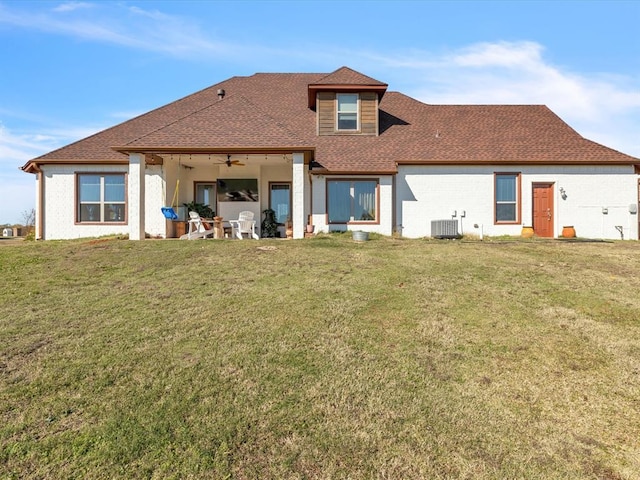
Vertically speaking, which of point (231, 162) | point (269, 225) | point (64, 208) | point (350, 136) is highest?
point (350, 136)

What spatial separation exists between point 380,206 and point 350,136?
374 centimetres

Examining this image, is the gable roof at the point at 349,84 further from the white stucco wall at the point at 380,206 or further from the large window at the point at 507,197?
the large window at the point at 507,197

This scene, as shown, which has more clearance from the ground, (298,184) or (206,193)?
(206,193)

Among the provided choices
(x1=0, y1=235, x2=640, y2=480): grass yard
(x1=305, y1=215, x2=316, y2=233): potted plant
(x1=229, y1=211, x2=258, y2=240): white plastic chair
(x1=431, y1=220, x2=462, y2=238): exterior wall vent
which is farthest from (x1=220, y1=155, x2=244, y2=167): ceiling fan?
(x1=431, y1=220, x2=462, y2=238): exterior wall vent

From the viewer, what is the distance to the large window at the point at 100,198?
16.4 m

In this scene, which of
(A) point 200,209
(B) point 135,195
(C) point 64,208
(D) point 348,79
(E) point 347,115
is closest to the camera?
(B) point 135,195

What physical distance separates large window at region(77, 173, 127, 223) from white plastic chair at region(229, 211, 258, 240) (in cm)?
468

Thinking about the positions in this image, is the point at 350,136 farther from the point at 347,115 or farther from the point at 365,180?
the point at 365,180

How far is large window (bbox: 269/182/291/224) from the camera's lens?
17.7 metres

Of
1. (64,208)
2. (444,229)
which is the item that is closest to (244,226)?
(64,208)

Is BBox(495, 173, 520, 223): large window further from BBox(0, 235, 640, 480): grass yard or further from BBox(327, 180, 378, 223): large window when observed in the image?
BBox(0, 235, 640, 480): grass yard

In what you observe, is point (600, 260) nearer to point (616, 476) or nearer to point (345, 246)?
point (345, 246)

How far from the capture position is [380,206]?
53.9ft

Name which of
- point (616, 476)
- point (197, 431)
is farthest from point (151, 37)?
point (616, 476)
